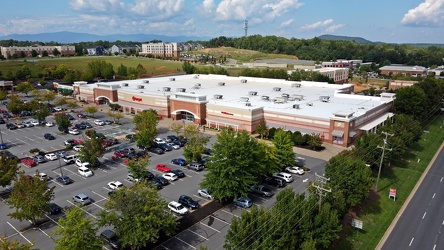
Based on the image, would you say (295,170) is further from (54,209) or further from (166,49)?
(166,49)

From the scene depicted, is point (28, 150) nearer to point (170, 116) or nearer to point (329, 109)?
point (170, 116)

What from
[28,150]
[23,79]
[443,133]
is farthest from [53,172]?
[23,79]

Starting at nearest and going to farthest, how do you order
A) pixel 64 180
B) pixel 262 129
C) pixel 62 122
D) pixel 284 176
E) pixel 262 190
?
pixel 262 190 < pixel 64 180 < pixel 284 176 < pixel 262 129 < pixel 62 122

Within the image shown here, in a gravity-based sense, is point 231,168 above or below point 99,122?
above

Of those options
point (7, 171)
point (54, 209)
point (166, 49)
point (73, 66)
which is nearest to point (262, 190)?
point (54, 209)

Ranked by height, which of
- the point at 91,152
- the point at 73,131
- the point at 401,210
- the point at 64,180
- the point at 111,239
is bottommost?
the point at 401,210

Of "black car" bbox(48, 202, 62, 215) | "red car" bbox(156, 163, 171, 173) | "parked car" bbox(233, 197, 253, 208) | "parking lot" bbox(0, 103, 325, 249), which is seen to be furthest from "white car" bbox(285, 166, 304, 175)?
"black car" bbox(48, 202, 62, 215)
